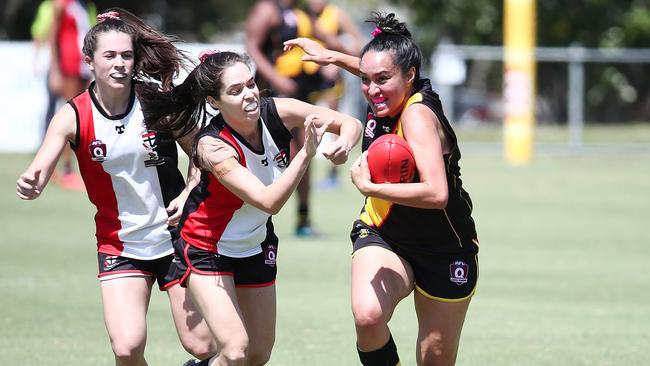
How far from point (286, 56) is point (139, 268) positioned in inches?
269

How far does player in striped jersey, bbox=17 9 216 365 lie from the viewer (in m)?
5.53

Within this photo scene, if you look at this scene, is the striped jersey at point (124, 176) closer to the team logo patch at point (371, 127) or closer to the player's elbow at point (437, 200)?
the team logo patch at point (371, 127)

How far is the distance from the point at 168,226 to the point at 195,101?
2.10ft

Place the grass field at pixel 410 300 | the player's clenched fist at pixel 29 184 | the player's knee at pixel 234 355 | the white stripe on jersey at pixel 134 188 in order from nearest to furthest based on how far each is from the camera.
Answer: the player's knee at pixel 234 355, the player's clenched fist at pixel 29 184, the white stripe on jersey at pixel 134 188, the grass field at pixel 410 300

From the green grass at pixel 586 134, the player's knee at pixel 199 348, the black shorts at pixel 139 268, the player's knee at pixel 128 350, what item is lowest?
the green grass at pixel 586 134

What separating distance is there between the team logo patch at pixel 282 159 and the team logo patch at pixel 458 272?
952 mm

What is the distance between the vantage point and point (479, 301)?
8836 mm

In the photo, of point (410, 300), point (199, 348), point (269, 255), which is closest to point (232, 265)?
point (269, 255)

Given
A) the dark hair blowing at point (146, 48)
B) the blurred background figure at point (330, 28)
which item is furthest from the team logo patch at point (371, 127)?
the blurred background figure at point (330, 28)

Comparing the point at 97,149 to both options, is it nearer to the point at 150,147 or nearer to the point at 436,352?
the point at 150,147

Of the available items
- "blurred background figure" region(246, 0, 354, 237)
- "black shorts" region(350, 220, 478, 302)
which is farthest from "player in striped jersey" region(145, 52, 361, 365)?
"blurred background figure" region(246, 0, 354, 237)

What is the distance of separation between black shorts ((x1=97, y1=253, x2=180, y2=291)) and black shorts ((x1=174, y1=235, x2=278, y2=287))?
0.61ft

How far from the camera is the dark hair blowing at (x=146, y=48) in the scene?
569 centimetres

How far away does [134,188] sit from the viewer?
5.64m
